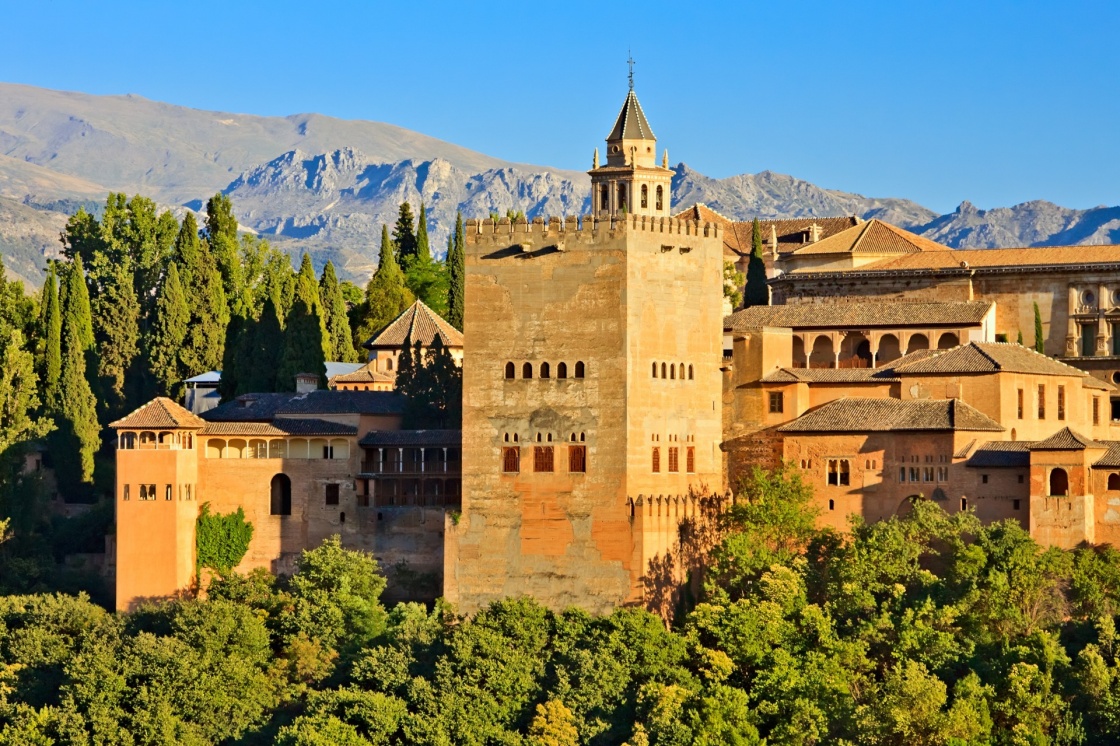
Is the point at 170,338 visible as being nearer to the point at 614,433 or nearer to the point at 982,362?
the point at 614,433

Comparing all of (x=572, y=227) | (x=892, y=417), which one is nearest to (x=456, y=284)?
(x=572, y=227)

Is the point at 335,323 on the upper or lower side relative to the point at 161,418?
upper

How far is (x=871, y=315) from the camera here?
61219 mm

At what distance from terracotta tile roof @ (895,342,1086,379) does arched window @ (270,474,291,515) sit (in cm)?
1511

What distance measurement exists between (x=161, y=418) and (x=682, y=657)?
47.6 ft

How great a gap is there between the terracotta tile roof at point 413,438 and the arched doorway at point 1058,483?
1399 centimetres

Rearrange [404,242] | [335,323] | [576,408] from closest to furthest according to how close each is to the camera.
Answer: [576,408]
[335,323]
[404,242]

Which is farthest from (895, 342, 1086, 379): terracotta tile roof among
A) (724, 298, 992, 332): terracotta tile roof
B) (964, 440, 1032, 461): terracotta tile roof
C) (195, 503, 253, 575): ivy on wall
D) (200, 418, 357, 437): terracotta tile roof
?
(195, 503, 253, 575): ivy on wall

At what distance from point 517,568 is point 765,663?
6138 mm

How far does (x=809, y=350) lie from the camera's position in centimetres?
6094

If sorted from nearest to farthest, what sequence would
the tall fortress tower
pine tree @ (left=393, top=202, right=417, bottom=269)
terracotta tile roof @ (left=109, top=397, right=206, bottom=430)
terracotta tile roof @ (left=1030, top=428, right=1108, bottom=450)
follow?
1. terracotta tile roof @ (left=1030, top=428, right=1108, bottom=450)
2. the tall fortress tower
3. terracotta tile roof @ (left=109, top=397, right=206, bottom=430)
4. pine tree @ (left=393, top=202, right=417, bottom=269)

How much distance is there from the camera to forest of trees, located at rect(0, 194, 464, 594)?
61.7m

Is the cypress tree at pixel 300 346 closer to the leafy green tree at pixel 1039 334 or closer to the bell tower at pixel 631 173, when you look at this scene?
the bell tower at pixel 631 173

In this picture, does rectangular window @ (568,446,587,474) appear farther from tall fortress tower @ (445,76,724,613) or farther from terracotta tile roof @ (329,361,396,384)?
terracotta tile roof @ (329,361,396,384)
